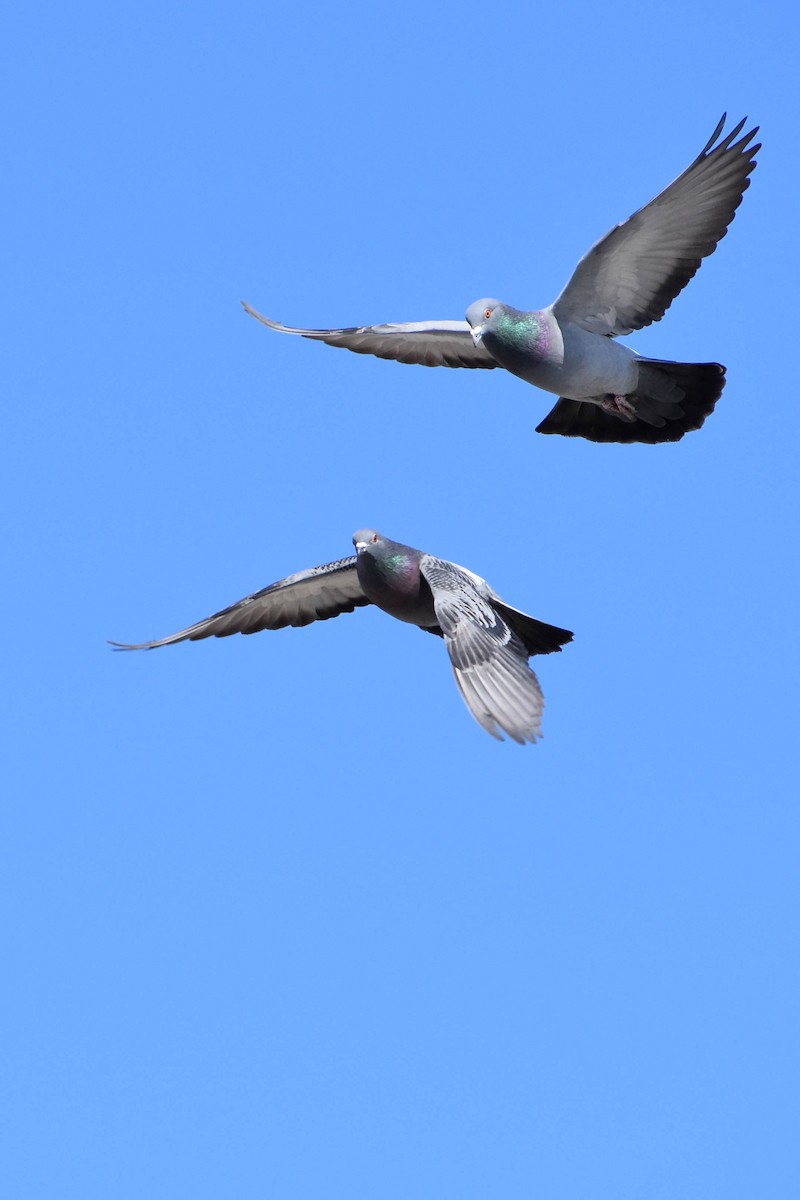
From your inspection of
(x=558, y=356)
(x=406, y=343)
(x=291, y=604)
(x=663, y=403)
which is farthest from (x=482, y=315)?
(x=291, y=604)

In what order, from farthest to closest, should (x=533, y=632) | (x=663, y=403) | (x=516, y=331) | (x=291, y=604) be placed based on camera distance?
(x=291, y=604) → (x=663, y=403) → (x=516, y=331) → (x=533, y=632)

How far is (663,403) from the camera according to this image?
16.7m

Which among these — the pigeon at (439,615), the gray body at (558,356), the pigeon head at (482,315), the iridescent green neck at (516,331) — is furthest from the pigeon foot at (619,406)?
the pigeon at (439,615)

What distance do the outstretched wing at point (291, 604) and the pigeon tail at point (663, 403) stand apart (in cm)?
251

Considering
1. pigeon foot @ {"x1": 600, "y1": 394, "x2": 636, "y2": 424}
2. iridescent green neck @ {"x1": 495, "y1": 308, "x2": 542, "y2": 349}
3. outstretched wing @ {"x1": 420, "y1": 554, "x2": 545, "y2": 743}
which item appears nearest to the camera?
outstretched wing @ {"x1": 420, "y1": 554, "x2": 545, "y2": 743}

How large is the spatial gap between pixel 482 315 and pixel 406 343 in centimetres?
237

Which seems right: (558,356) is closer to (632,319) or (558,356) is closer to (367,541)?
(632,319)

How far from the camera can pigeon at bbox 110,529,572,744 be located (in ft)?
43.5

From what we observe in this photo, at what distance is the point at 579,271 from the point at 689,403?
1482mm

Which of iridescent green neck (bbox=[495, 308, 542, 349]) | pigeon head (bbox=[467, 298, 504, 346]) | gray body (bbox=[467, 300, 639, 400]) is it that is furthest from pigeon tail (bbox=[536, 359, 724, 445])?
pigeon head (bbox=[467, 298, 504, 346])

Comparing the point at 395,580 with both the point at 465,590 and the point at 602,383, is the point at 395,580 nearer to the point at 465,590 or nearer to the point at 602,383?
the point at 465,590

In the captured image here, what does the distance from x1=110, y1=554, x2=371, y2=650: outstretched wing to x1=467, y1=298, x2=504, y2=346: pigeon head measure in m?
2.19

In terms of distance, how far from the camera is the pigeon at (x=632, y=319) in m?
15.8

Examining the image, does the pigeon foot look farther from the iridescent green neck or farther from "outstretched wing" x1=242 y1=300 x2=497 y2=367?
"outstretched wing" x1=242 y1=300 x2=497 y2=367
